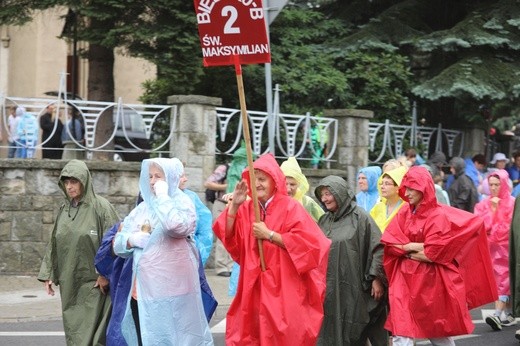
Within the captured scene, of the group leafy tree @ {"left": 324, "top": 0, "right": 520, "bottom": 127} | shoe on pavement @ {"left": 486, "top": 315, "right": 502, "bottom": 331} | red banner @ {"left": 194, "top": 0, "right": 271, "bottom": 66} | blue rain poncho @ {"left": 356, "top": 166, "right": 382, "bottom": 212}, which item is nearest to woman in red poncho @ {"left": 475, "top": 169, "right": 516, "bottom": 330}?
shoe on pavement @ {"left": 486, "top": 315, "right": 502, "bottom": 331}

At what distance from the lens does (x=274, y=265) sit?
783 cm

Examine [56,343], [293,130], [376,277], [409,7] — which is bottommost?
[56,343]

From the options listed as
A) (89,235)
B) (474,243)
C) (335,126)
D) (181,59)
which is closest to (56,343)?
(89,235)

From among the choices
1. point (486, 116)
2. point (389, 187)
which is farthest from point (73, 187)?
point (486, 116)

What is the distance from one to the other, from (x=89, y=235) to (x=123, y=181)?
5.82 m

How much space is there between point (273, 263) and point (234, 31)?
5.69 ft

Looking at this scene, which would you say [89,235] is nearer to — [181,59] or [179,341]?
[179,341]

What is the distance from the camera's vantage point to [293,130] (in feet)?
54.5

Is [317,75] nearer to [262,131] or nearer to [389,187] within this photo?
[262,131]

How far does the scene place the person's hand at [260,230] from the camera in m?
7.72

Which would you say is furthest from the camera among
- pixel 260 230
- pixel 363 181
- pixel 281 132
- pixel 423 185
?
pixel 281 132

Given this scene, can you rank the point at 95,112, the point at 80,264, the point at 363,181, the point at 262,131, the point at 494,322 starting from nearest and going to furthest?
the point at 80,264 < the point at 494,322 < the point at 363,181 < the point at 95,112 < the point at 262,131

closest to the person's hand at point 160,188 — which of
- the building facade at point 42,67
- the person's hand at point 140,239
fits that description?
the person's hand at point 140,239

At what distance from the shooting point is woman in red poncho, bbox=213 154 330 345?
304 inches
